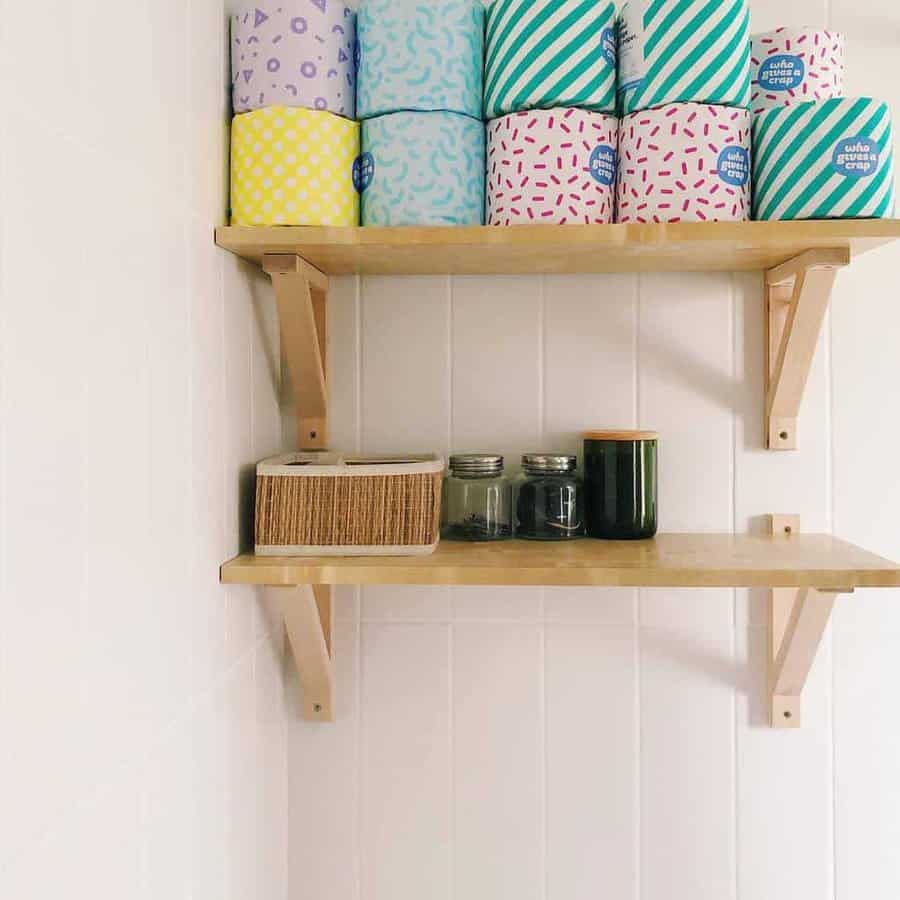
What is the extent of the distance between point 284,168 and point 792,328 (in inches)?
21.6

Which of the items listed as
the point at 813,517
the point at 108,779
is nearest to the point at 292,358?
the point at 108,779

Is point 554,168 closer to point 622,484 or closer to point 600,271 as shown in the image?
point 600,271

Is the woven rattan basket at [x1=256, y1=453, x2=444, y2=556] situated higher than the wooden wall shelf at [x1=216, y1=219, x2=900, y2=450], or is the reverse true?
the wooden wall shelf at [x1=216, y1=219, x2=900, y2=450]

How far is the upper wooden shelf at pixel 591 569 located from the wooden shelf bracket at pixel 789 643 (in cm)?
8

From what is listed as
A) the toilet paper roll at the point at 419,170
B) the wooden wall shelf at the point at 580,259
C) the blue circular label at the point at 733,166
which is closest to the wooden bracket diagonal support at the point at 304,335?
the wooden wall shelf at the point at 580,259

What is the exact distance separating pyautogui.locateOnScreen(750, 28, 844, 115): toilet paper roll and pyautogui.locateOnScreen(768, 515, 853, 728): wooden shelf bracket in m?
0.46

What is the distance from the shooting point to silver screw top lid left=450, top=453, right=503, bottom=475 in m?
1.06

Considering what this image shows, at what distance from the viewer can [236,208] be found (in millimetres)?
947

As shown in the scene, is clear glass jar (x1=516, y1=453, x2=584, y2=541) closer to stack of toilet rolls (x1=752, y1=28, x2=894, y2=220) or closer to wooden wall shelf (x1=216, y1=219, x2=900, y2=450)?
wooden wall shelf (x1=216, y1=219, x2=900, y2=450)

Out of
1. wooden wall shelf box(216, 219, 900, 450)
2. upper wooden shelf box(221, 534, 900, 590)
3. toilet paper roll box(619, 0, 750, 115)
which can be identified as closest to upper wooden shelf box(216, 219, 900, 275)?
wooden wall shelf box(216, 219, 900, 450)

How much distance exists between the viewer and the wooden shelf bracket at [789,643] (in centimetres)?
102

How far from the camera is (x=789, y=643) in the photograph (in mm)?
1055

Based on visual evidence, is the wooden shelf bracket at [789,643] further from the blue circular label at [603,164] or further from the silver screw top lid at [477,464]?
the blue circular label at [603,164]

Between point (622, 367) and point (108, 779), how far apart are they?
73 centimetres
